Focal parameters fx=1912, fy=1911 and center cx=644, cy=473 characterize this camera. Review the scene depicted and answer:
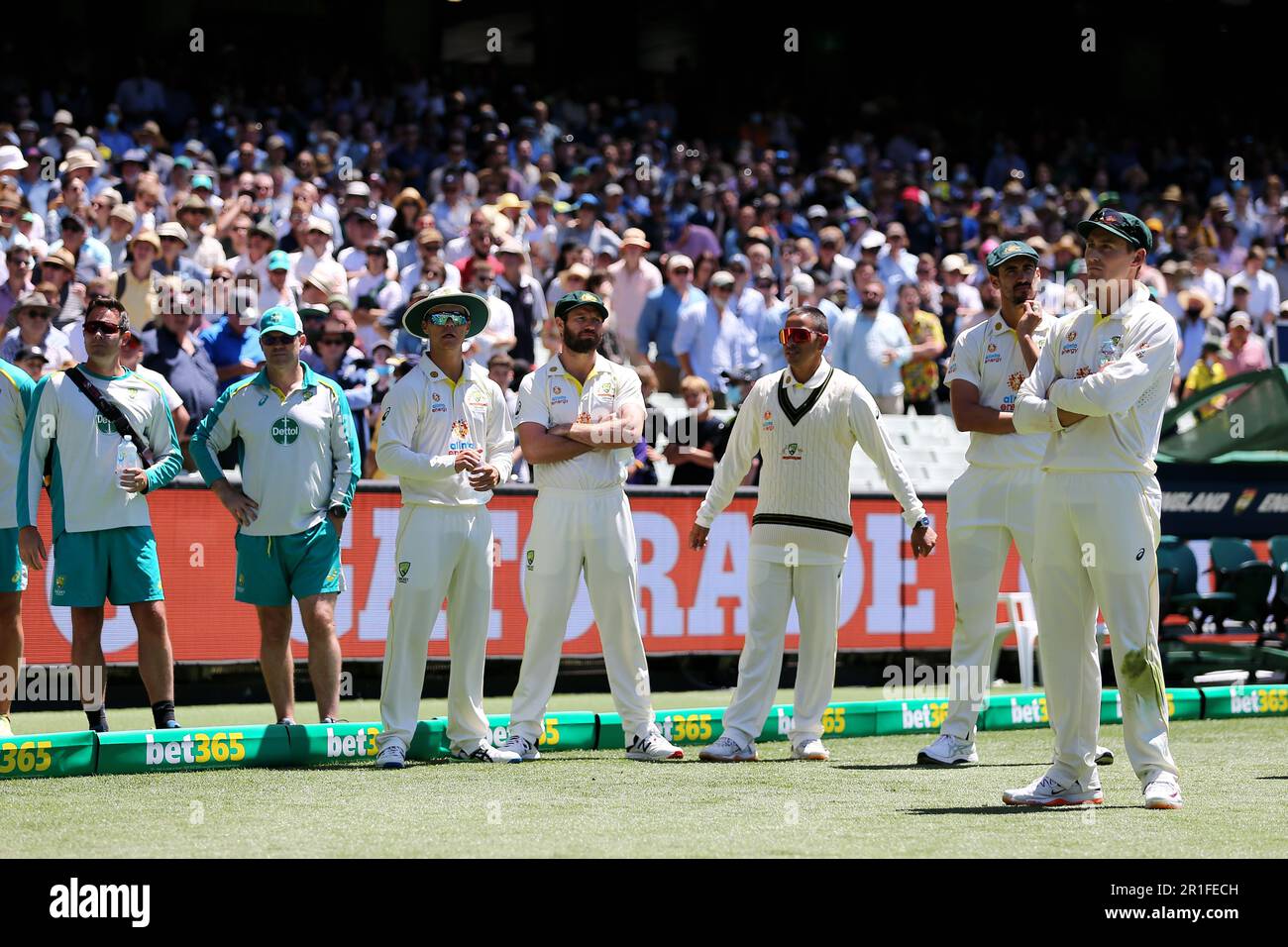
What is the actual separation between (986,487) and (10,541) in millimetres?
4864

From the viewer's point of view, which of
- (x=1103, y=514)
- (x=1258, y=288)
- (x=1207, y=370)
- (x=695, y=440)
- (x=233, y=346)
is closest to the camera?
(x=1103, y=514)

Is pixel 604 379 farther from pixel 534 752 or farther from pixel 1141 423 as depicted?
pixel 1141 423

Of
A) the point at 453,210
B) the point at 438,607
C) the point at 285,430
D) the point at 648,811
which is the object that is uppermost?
the point at 453,210

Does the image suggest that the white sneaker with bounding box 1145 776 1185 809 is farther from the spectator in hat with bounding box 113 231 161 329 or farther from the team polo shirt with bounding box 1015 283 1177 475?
the spectator in hat with bounding box 113 231 161 329

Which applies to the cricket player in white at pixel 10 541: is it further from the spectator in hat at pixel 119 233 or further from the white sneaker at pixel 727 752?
the spectator in hat at pixel 119 233

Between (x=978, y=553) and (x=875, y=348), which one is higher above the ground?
(x=875, y=348)

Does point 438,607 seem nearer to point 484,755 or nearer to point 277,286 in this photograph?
point 484,755

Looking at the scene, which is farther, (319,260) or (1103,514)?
(319,260)

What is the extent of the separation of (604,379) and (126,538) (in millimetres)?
2539

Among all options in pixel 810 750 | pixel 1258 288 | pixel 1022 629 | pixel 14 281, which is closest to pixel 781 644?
pixel 810 750

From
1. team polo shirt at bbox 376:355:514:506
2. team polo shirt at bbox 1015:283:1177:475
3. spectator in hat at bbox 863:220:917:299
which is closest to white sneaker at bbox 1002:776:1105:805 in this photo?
team polo shirt at bbox 1015:283:1177:475

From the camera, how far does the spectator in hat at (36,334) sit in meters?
12.8

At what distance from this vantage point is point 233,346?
13.8 meters

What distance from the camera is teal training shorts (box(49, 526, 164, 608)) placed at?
31.0ft
